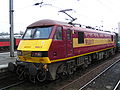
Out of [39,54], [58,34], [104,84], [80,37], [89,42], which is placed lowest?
[104,84]

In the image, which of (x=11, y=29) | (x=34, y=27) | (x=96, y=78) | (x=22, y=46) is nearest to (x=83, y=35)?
(x=96, y=78)

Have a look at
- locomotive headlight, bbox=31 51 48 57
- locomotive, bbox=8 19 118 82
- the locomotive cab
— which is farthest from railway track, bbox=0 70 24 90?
locomotive headlight, bbox=31 51 48 57

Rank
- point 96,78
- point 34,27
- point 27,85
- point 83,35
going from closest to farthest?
point 27,85, point 34,27, point 96,78, point 83,35

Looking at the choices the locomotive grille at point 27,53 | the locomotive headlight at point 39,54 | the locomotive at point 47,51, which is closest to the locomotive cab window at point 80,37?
the locomotive at point 47,51

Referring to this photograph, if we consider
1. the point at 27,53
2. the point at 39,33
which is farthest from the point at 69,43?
the point at 27,53

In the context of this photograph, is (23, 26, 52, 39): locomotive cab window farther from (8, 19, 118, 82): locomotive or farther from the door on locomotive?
the door on locomotive

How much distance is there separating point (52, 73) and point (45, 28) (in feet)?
8.08

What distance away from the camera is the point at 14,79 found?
8.88 meters

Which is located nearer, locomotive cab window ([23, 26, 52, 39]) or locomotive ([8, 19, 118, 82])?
locomotive ([8, 19, 118, 82])

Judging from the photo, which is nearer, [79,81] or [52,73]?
[52,73]

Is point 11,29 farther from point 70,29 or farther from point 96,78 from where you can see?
point 96,78

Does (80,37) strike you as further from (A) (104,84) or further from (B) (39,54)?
(B) (39,54)

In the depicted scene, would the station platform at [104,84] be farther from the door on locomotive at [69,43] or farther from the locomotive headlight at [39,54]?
the locomotive headlight at [39,54]

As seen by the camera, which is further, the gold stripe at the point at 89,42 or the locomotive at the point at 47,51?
the gold stripe at the point at 89,42
